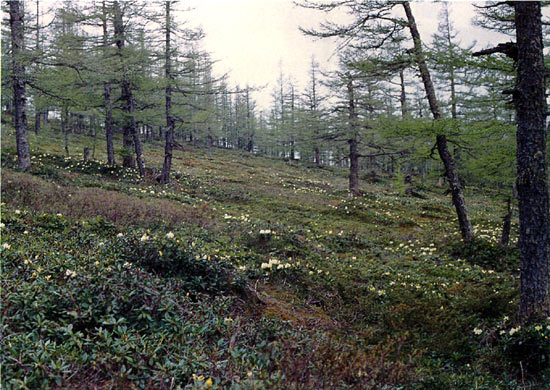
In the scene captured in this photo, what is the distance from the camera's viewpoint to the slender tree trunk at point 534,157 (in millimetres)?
5168

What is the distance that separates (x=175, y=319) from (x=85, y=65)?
12.0 metres

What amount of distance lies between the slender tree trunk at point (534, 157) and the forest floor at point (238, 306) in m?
0.59

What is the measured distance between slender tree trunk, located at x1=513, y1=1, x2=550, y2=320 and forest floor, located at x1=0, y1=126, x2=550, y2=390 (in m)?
0.59

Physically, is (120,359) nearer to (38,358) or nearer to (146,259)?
(38,358)

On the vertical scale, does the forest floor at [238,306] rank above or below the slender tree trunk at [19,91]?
below

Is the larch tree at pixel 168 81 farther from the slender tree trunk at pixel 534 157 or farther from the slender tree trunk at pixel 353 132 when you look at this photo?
the slender tree trunk at pixel 534 157

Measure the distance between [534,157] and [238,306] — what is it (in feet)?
16.6

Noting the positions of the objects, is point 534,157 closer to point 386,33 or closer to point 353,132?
point 386,33

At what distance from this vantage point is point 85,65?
1253 centimetres

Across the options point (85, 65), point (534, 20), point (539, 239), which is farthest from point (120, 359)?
point (85, 65)

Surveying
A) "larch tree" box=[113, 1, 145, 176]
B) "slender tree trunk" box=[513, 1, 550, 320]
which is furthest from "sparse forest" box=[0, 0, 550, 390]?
"larch tree" box=[113, 1, 145, 176]

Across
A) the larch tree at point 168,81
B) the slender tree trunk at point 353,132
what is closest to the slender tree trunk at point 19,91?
the larch tree at point 168,81

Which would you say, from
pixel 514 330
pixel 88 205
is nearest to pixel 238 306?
pixel 514 330

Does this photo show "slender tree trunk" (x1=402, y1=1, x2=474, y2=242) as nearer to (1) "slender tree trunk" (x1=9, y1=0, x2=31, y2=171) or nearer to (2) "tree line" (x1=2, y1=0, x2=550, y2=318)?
(2) "tree line" (x1=2, y1=0, x2=550, y2=318)
